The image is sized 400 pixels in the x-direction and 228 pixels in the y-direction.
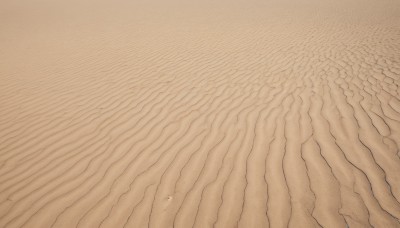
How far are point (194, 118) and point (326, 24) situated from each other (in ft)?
30.7

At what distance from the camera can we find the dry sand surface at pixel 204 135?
252 cm

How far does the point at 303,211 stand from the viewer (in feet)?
7.79

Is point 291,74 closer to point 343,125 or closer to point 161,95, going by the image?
point 343,125

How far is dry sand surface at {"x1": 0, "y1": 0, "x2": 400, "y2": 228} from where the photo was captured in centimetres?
252

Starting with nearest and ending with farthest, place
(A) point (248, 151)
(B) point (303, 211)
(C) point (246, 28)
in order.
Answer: (B) point (303, 211)
(A) point (248, 151)
(C) point (246, 28)

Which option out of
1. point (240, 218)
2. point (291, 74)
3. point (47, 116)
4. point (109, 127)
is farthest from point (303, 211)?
point (47, 116)

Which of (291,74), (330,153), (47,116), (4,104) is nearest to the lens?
(330,153)

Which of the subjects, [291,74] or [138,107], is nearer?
[138,107]

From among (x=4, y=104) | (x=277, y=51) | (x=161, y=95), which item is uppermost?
(x=4, y=104)

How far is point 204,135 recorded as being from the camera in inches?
142

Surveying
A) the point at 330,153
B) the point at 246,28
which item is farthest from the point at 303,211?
the point at 246,28

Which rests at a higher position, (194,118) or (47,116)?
(47,116)

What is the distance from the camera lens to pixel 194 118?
4.05 meters

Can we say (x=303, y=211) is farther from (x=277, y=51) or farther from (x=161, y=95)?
(x=277, y=51)
